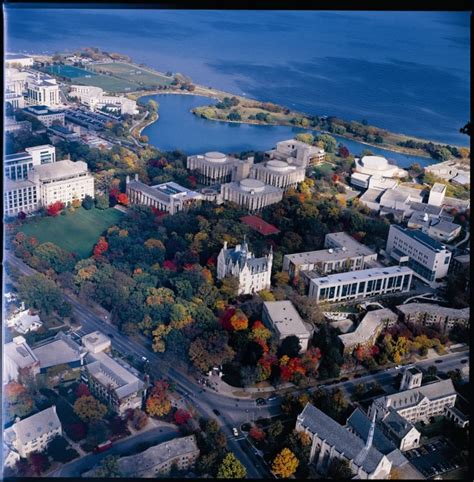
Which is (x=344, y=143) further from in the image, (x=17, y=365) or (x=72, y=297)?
(x=17, y=365)

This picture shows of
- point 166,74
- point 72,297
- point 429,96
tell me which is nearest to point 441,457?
point 72,297

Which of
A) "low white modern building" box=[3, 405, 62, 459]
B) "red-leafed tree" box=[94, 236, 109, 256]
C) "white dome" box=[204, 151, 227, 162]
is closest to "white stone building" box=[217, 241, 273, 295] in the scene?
"red-leafed tree" box=[94, 236, 109, 256]

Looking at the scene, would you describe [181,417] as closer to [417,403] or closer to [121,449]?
[121,449]

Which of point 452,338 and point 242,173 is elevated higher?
point 242,173

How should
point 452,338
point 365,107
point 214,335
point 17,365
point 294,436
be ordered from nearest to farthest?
point 294,436, point 17,365, point 214,335, point 452,338, point 365,107

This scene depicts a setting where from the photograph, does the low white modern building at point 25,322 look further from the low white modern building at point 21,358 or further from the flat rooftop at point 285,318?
the flat rooftop at point 285,318

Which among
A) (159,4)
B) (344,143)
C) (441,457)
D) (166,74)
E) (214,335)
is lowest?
(441,457)

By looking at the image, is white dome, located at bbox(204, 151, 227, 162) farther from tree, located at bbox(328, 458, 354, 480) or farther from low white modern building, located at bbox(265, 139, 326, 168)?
tree, located at bbox(328, 458, 354, 480)

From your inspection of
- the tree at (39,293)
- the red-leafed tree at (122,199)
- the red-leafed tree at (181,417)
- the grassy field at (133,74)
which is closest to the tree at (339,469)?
the red-leafed tree at (181,417)
